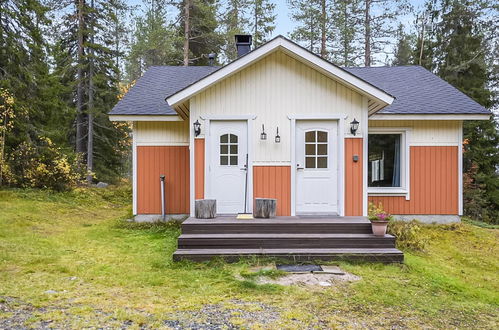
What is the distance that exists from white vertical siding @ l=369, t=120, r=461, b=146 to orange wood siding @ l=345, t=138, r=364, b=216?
6.58 feet

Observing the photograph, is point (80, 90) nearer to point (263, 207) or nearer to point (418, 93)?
point (263, 207)

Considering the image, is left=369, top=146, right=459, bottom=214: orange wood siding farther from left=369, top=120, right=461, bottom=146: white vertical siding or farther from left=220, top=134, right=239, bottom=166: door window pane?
left=220, top=134, right=239, bottom=166: door window pane

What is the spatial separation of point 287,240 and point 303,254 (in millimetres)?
361

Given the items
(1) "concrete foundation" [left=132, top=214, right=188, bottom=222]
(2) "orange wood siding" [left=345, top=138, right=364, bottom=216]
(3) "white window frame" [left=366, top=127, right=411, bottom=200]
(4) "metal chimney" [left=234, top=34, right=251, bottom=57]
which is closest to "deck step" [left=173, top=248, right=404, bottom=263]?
(2) "orange wood siding" [left=345, top=138, right=364, bottom=216]

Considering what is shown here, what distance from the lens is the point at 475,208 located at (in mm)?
12789

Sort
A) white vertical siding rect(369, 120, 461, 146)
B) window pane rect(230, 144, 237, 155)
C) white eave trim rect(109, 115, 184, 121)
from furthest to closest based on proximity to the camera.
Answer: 1. white vertical siding rect(369, 120, 461, 146)
2. white eave trim rect(109, 115, 184, 121)
3. window pane rect(230, 144, 237, 155)

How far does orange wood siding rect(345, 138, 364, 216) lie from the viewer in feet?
21.5

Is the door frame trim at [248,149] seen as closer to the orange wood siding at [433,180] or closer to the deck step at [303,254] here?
the deck step at [303,254]

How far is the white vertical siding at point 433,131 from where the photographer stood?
7.87m

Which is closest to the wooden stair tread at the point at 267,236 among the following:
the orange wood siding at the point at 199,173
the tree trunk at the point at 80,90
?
the orange wood siding at the point at 199,173

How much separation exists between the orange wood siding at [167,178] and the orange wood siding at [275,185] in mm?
2088

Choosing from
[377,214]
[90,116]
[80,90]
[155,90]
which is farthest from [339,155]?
[80,90]

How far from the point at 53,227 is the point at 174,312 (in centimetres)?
553

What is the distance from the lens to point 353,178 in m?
6.57
